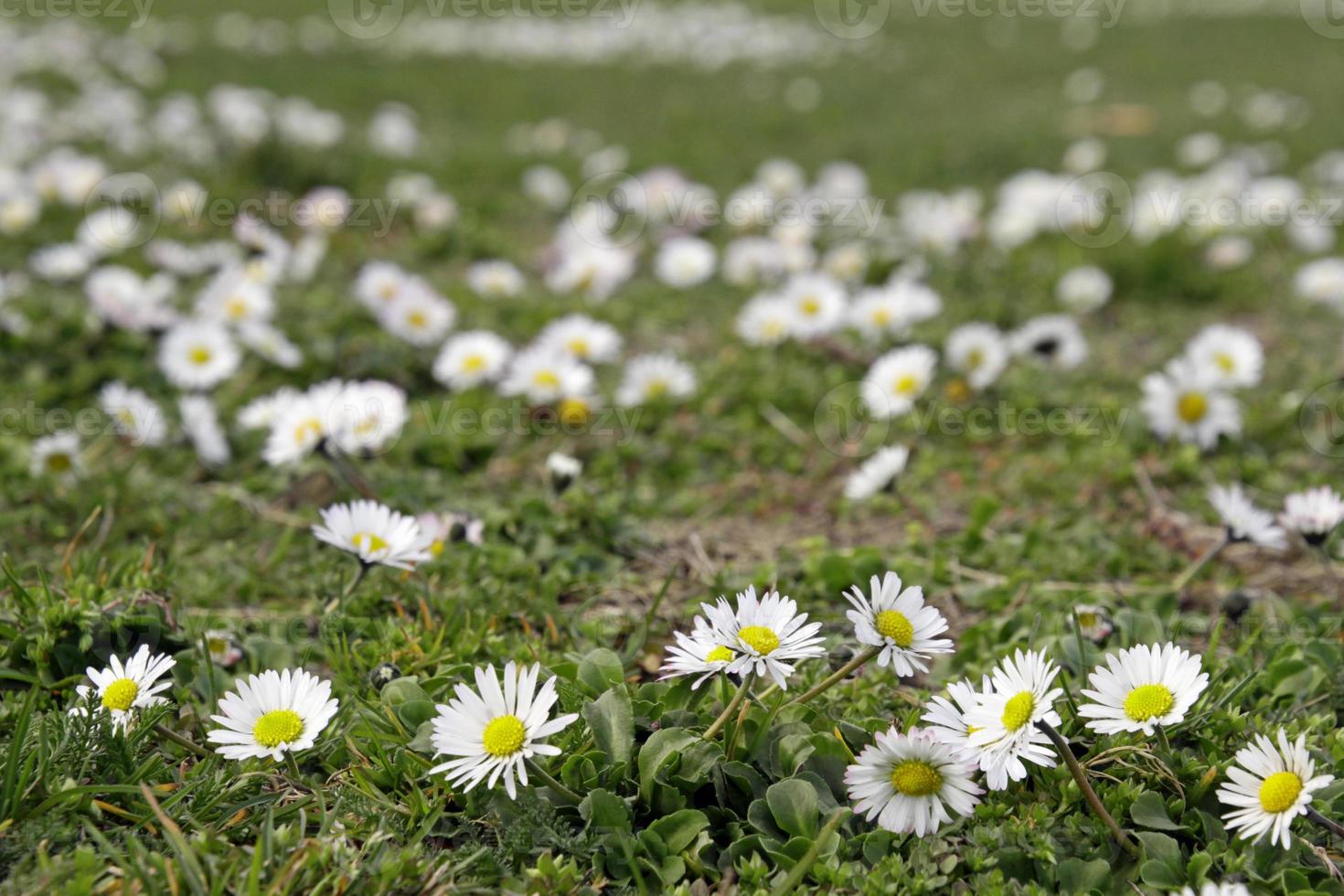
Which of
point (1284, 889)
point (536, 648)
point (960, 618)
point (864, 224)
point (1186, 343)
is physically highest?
point (864, 224)

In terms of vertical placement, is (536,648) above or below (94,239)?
below

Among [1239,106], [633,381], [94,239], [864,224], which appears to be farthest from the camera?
[1239,106]

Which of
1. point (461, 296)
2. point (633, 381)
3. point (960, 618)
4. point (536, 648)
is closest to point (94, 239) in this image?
point (461, 296)

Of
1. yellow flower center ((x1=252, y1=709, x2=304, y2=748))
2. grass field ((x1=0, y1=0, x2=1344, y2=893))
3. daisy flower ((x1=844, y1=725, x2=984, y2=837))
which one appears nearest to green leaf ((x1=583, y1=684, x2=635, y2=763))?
grass field ((x1=0, y1=0, x2=1344, y2=893))

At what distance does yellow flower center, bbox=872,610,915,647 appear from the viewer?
5.36 feet

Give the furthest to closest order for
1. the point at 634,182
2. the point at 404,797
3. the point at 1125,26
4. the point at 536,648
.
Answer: the point at 1125,26 → the point at 634,182 → the point at 536,648 → the point at 404,797

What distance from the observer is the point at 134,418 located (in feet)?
10.0

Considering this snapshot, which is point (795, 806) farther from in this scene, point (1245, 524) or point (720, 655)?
point (1245, 524)

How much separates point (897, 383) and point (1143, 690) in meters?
1.80

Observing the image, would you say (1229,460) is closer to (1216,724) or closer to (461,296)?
(1216,724)

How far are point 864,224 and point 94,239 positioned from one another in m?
3.09

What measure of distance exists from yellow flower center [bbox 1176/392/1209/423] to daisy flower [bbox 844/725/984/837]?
1.75 meters

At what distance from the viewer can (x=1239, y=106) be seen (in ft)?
23.6

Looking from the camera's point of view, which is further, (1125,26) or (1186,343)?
(1125,26)
